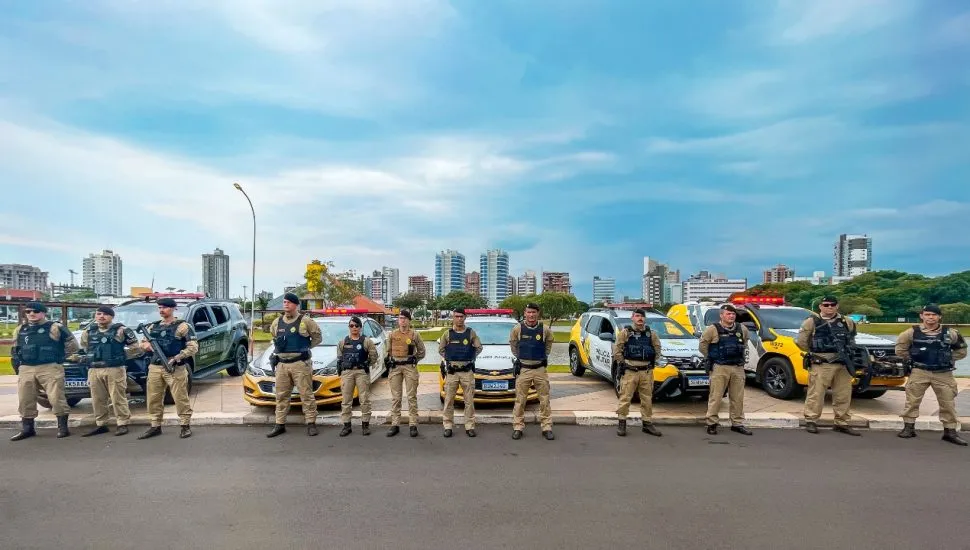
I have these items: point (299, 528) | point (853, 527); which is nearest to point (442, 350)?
point (299, 528)

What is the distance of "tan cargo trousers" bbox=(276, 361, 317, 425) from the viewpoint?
6332 millimetres

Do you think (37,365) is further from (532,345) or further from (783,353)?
(783,353)

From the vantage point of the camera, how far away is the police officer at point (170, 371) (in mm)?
6246

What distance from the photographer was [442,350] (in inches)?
252

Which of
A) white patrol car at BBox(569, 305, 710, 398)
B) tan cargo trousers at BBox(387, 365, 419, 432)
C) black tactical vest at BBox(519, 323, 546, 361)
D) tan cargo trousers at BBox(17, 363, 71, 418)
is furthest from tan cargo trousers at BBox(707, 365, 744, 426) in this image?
tan cargo trousers at BBox(17, 363, 71, 418)

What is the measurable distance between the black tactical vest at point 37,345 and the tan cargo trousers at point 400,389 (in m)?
4.54

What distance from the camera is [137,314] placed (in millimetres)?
8734

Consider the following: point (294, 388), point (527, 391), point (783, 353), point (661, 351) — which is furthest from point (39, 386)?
point (783, 353)

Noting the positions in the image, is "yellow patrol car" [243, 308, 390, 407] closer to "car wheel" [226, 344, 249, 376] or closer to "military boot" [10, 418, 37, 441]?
"military boot" [10, 418, 37, 441]

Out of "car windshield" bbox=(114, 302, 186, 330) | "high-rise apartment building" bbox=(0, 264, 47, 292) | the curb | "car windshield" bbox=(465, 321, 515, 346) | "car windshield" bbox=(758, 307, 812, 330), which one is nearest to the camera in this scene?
the curb

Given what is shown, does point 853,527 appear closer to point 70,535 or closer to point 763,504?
point 763,504

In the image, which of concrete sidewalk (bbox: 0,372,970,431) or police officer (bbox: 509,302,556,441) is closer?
police officer (bbox: 509,302,556,441)

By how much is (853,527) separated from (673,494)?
134 cm

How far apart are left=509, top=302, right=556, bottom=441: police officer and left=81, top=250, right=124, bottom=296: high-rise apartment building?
326ft
